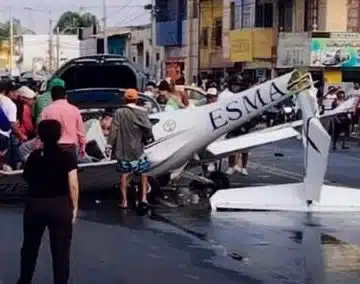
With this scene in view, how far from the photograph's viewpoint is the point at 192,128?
17.2 meters

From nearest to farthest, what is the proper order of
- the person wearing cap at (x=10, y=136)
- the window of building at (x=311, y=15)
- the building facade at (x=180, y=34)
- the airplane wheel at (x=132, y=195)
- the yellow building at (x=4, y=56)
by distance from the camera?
the airplane wheel at (x=132, y=195), the person wearing cap at (x=10, y=136), the window of building at (x=311, y=15), the building facade at (x=180, y=34), the yellow building at (x=4, y=56)

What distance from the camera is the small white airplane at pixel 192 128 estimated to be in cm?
1686

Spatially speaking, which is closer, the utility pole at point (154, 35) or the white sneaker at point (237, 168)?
the white sneaker at point (237, 168)

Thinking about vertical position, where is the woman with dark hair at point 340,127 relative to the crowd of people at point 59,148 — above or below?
below

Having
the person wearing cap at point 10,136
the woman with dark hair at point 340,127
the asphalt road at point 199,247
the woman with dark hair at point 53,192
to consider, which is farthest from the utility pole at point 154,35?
the woman with dark hair at point 53,192

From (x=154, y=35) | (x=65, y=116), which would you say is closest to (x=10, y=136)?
(x=65, y=116)

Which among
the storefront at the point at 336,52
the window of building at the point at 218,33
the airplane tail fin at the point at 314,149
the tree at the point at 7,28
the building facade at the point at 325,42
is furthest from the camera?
the tree at the point at 7,28

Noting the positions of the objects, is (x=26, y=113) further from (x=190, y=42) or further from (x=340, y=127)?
(x=190, y=42)

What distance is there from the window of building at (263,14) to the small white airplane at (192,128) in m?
45.2

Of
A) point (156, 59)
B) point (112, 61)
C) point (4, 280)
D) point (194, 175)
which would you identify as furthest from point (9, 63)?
point (4, 280)

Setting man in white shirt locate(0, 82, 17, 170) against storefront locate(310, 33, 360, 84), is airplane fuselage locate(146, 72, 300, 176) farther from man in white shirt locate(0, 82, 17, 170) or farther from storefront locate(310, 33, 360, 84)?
storefront locate(310, 33, 360, 84)

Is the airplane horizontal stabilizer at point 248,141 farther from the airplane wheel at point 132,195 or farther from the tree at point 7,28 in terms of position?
the tree at point 7,28

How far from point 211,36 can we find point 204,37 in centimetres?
114

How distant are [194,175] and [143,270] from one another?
7.51 m
